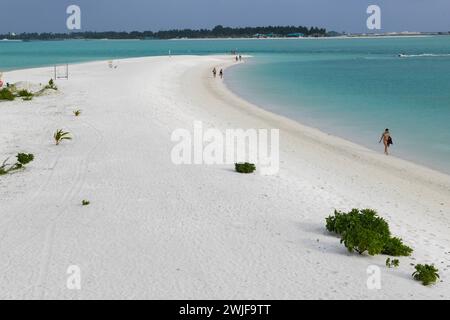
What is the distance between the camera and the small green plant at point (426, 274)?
951cm

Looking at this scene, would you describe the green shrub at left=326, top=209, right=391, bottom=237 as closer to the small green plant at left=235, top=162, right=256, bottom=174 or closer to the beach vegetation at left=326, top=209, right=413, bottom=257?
the beach vegetation at left=326, top=209, right=413, bottom=257

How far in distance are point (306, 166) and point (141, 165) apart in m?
6.08

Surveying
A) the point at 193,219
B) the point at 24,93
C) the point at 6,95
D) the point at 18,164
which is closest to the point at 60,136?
the point at 18,164

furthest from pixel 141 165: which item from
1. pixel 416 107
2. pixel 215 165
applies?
pixel 416 107

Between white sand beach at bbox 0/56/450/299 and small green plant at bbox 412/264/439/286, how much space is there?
0.16 metres

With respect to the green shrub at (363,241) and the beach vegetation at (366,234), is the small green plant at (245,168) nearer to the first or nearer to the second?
the beach vegetation at (366,234)

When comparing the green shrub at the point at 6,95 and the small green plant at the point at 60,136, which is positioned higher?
the green shrub at the point at 6,95

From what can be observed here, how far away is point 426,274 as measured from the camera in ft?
31.4

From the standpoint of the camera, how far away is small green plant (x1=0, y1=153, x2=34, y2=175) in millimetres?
16814

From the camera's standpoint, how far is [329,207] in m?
14.0

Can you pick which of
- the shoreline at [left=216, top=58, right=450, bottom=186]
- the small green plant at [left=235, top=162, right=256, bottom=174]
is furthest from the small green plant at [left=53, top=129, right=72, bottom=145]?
the shoreline at [left=216, top=58, right=450, bottom=186]

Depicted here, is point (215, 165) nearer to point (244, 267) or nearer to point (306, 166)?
point (306, 166)

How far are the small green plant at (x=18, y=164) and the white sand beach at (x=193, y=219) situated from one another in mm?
271

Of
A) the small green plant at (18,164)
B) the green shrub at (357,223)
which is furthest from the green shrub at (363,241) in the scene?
the small green plant at (18,164)
